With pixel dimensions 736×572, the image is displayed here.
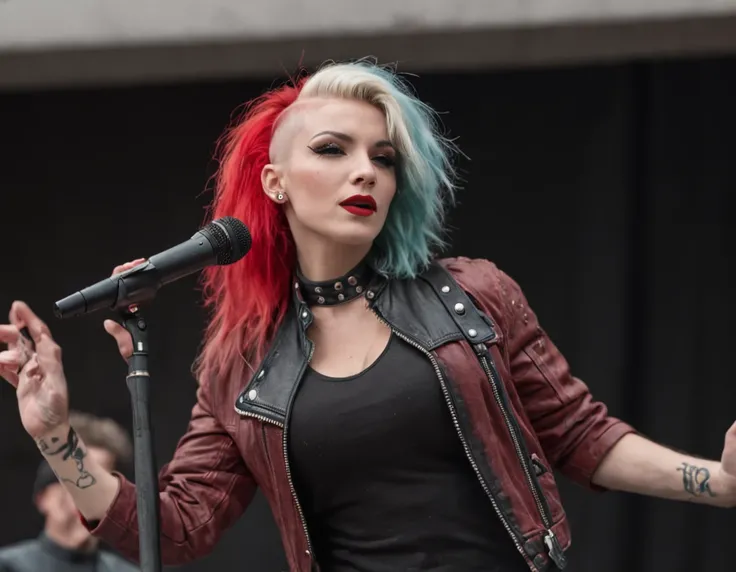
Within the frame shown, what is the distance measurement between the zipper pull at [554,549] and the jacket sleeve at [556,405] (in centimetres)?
16

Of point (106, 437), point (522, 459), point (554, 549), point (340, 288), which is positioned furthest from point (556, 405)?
point (106, 437)

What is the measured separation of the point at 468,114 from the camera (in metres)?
3.80

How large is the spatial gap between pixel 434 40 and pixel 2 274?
1.76 metres

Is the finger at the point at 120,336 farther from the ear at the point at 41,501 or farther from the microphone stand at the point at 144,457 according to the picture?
the ear at the point at 41,501

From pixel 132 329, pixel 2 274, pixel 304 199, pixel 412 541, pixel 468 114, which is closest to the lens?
pixel 132 329

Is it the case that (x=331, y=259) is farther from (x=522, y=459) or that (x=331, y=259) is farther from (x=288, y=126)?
(x=522, y=459)

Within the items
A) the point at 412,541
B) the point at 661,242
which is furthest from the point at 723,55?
the point at 412,541

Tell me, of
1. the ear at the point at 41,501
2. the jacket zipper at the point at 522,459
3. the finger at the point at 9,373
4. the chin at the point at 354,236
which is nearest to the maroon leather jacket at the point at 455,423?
the jacket zipper at the point at 522,459

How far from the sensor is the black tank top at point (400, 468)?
79.0 inches

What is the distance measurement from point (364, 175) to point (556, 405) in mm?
542

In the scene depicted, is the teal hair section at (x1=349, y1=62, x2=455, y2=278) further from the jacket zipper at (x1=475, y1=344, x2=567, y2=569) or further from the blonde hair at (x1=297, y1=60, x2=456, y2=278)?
the jacket zipper at (x1=475, y1=344, x2=567, y2=569)

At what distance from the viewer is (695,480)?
2.02 metres

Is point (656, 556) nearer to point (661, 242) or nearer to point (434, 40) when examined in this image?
point (661, 242)

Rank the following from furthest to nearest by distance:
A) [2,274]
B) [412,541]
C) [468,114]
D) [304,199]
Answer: [2,274] < [468,114] < [304,199] < [412,541]
